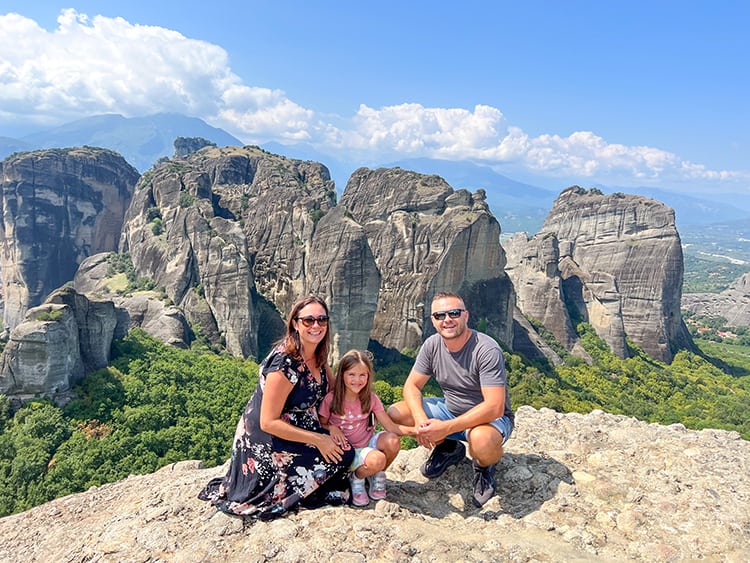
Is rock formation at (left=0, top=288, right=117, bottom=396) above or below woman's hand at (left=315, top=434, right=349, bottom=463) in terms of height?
below

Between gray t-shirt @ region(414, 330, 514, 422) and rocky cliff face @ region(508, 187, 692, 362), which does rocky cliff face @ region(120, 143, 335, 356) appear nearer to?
rocky cliff face @ region(508, 187, 692, 362)

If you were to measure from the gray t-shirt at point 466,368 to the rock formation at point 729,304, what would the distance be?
292 feet

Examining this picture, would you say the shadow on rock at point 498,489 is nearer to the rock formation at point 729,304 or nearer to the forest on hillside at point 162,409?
the forest on hillside at point 162,409

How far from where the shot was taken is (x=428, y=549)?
437 cm

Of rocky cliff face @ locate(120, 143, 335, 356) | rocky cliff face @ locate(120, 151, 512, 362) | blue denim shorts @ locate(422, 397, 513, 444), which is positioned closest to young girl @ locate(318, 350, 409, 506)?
blue denim shorts @ locate(422, 397, 513, 444)

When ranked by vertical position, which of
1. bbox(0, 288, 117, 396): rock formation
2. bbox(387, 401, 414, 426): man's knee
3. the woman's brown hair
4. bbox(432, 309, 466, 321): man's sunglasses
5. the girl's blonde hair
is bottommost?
bbox(0, 288, 117, 396): rock formation

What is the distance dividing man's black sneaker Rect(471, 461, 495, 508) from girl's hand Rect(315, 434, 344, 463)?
5.70 ft

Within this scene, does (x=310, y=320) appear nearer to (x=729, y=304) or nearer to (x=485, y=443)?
(x=485, y=443)

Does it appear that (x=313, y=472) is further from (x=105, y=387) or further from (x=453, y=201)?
(x=453, y=201)

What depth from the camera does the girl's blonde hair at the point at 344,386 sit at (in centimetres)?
482

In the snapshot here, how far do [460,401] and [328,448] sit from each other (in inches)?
69.4

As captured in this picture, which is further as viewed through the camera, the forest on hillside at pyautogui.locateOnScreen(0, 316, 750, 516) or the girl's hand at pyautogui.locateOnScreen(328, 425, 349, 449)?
the forest on hillside at pyautogui.locateOnScreen(0, 316, 750, 516)

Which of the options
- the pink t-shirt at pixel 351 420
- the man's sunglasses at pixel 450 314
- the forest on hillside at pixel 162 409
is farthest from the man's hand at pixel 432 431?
the forest on hillside at pixel 162 409

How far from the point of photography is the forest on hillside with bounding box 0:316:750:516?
51.9 feet
